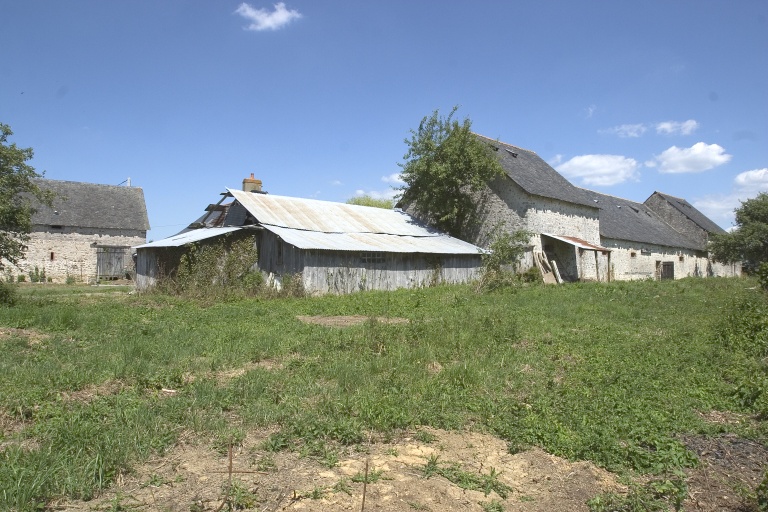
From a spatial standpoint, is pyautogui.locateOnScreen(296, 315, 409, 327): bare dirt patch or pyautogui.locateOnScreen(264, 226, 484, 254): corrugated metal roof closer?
pyautogui.locateOnScreen(296, 315, 409, 327): bare dirt patch

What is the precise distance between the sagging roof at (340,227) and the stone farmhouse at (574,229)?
2984mm

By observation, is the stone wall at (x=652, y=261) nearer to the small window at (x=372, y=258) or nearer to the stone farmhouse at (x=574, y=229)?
the stone farmhouse at (x=574, y=229)

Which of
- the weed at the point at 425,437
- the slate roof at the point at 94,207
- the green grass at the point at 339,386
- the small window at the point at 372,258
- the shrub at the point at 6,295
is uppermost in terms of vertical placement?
the slate roof at the point at 94,207

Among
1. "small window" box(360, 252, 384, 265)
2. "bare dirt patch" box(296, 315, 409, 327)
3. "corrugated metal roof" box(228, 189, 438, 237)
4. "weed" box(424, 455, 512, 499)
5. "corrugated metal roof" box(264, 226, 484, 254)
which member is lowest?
"weed" box(424, 455, 512, 499)

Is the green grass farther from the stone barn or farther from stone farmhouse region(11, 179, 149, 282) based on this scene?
stone farmhouse region(11, 179, 149, 282)

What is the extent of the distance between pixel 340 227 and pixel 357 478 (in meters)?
19.3

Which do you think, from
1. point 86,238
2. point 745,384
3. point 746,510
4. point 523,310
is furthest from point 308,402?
point 86,238

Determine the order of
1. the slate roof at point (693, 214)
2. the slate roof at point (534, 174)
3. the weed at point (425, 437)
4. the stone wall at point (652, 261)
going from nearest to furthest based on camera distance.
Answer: the weed at point (425, 437) < the slate roof at point (534, 174) < the stone wall at point (652, 261) < the slate roof at point (693, 214)

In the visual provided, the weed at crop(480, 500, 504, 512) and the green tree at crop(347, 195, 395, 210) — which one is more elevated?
the green tree at crop(347, 195, 395, 210)

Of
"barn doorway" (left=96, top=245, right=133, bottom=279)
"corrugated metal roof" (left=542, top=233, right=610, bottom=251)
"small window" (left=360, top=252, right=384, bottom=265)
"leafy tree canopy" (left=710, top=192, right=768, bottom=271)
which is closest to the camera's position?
"small window" (left=360, top=252, right=384, bottom=265)

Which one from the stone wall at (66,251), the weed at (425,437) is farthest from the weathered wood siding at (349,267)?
the stone wall at (66,251)

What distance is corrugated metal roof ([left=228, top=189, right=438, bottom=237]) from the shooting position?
840 inches

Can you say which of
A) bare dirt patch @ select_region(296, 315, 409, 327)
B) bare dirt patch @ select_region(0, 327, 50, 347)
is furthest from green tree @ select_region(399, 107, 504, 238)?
bare dirt patch @ select_region(0, 327, 50, 347)

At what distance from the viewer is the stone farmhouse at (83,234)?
30281mm
